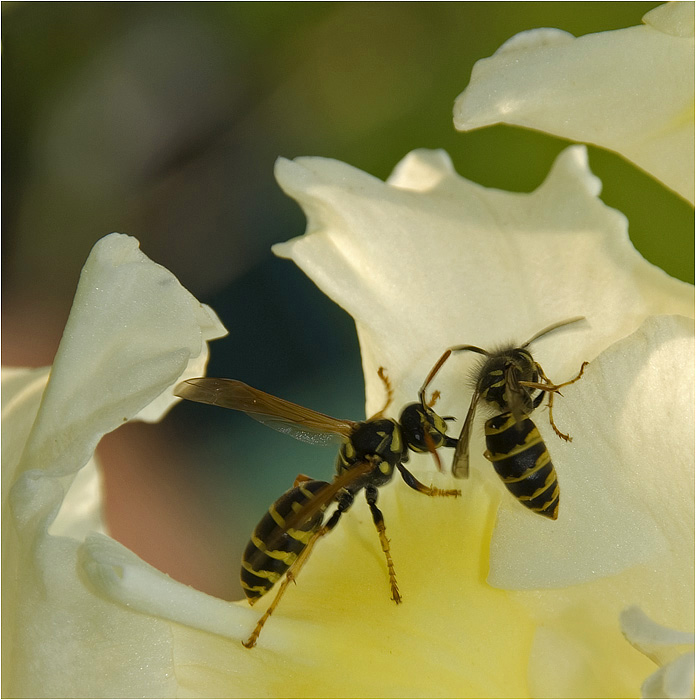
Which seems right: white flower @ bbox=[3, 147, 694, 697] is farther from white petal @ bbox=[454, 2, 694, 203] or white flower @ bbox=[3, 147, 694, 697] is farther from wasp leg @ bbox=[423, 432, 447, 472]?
white petal @ bbox=[454, 2, 694, 203]

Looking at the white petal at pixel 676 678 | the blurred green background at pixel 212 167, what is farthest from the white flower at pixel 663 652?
the blurred green background at pixel 212 167

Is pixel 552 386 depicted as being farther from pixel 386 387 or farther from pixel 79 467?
pixel 79 467

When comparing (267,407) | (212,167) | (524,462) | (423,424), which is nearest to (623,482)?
(524,462)

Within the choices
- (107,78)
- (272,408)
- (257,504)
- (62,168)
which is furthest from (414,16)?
(272,408)

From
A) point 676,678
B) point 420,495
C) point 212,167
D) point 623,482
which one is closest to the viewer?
point 676,678

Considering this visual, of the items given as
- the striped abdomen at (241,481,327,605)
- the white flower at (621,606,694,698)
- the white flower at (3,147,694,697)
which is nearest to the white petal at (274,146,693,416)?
the white flower at (3,147,694,697)

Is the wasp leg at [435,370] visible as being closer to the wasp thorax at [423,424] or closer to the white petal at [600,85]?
the wasp thorax at [423,424]

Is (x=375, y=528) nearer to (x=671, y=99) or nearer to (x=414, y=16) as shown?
(x=671, y=99)
